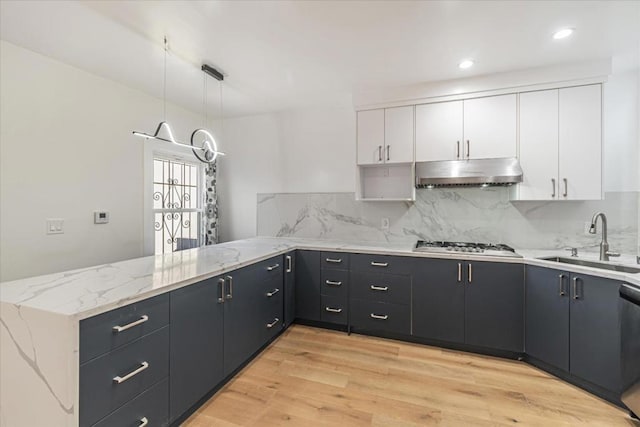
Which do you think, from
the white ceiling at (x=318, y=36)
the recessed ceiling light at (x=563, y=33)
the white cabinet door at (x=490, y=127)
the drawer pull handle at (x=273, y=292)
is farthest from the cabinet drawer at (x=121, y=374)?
the recessed ceiling light at (x=563, y=33)

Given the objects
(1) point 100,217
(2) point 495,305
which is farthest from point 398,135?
(1) point 100,217

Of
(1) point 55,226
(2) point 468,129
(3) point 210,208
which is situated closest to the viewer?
(1) point 55,226

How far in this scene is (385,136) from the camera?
3.00 metres

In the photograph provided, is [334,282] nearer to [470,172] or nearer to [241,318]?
[241,318]

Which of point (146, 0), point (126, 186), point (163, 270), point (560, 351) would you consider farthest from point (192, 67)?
point (560, 351)

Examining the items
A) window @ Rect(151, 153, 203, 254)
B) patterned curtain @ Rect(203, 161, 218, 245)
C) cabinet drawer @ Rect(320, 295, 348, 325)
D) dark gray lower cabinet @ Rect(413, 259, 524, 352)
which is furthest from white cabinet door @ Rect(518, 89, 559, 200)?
window @ Rect(151, 153, 203, 254)

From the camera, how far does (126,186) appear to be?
9.57 feet

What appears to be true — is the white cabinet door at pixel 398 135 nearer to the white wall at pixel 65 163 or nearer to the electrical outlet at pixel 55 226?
the white wall at pixel 65 163

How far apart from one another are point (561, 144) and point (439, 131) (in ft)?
3.26

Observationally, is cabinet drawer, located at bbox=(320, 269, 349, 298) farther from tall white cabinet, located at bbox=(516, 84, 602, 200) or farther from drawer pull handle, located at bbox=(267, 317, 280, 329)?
tall white cabinet, located at bbox=(516, 84, 602, 200)

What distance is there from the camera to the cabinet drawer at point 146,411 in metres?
1.29

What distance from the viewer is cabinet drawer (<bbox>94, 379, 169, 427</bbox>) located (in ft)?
4.24

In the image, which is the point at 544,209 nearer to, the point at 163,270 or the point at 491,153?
the point at 491,153

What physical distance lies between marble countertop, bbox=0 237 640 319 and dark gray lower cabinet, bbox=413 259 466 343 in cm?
11
